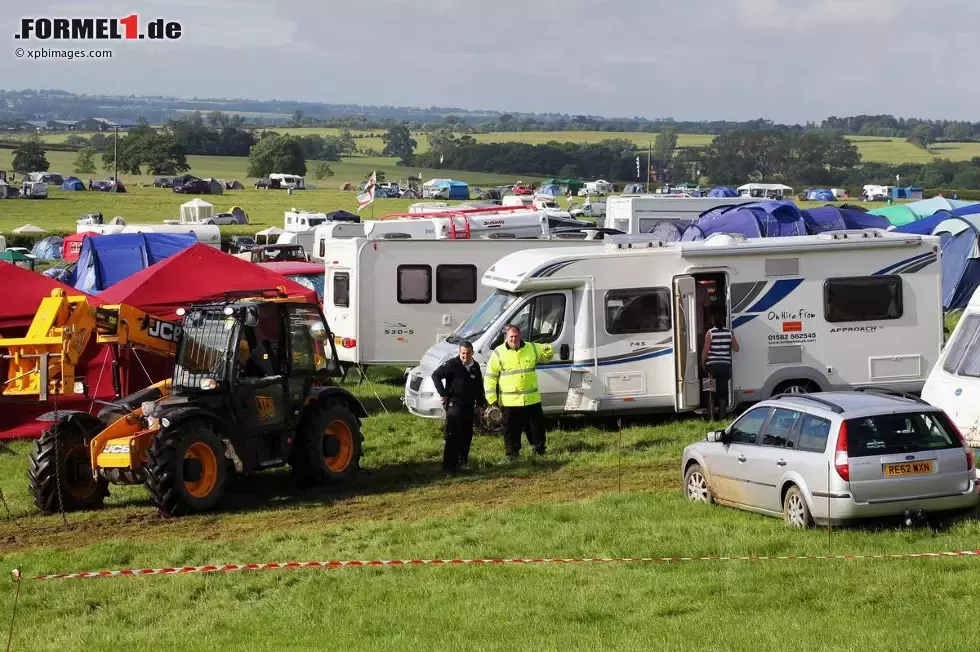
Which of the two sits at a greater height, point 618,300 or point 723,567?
point 618,300

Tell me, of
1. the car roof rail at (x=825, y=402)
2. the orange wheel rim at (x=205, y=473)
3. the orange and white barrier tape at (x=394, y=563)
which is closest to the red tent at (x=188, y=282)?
the orange wheel rim at (x=205, y=473)

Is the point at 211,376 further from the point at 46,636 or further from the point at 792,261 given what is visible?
the point at 792,261

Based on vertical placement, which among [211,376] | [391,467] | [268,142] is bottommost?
[391,467]

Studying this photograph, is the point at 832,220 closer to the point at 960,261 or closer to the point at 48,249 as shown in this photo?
the point at 960,261

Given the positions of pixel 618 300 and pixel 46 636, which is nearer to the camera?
pixel 46 636

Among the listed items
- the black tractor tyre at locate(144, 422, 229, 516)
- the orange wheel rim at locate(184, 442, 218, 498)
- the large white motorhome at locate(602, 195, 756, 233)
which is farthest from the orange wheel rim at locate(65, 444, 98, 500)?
the large white motorhome at locate(602, 195, 756, 233)

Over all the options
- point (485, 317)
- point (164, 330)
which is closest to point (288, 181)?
point (485, 317)

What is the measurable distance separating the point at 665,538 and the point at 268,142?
12931cm

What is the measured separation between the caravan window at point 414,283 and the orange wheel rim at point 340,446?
6.89 metres

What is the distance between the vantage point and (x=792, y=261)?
1902 cm

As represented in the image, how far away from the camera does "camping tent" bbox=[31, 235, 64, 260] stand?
54994 mm

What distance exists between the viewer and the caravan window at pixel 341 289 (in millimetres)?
23078

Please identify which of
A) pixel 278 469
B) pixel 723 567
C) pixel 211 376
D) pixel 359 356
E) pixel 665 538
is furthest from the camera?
pixel 359 356

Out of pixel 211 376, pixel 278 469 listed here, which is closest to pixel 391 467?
pixel 278 469
